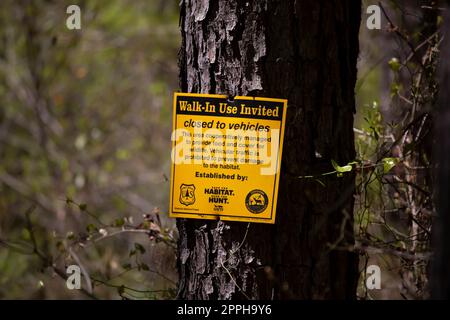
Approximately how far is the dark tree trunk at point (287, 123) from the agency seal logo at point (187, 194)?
7 cm

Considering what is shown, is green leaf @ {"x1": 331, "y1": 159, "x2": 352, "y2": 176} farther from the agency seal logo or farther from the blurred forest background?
the blurred forest background

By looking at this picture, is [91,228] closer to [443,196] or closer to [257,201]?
[257,201]

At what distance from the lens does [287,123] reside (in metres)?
1.95

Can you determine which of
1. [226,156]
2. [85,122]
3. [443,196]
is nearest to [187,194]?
[226,156]

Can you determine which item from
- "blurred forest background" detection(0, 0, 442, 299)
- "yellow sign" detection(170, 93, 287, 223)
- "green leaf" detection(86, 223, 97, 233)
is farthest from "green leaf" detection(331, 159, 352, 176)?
"blurred forest background" detection(0, 0, 442, 299)

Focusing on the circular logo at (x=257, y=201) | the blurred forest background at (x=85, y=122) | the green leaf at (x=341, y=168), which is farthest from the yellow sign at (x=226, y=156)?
the blurred forest background at (x=85, y=122)

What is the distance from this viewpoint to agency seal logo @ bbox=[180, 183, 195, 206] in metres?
1.99

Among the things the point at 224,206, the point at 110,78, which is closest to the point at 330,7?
the point at 224,206

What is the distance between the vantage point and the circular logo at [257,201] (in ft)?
6.33

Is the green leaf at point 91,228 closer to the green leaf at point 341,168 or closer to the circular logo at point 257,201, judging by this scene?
the circular logo at point 257,201

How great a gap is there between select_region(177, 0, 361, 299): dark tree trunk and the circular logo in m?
0.05

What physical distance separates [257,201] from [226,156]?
172 mm
